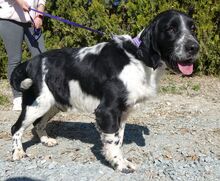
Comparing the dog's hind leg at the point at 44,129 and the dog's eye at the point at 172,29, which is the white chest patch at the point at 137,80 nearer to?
the dog's eye at the point at 172,29

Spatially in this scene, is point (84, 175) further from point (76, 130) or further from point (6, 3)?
point (6, 3)

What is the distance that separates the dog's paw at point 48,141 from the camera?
573 centimetres

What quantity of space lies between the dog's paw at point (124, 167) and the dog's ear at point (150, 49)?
1.03m

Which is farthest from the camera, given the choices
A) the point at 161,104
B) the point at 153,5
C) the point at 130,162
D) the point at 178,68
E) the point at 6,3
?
the point at 153,5

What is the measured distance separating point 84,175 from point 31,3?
8.36 ft

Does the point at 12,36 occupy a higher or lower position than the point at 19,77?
higher

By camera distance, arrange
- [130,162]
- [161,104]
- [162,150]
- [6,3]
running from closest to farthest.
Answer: [130,162] → [162,150] → [6,3] → [161,104]

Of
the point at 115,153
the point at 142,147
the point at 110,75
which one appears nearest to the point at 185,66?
the point at 110,75

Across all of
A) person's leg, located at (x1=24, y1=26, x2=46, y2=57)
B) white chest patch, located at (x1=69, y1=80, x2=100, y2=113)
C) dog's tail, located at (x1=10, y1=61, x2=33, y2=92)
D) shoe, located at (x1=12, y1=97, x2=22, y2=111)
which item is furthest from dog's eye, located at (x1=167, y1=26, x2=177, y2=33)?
shoe, located at (x1=12, y1=97, x2=22, y2=111)

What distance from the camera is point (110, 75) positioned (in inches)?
189

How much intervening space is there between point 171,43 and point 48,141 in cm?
207

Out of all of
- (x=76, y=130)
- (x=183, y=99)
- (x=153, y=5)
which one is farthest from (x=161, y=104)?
(x=153, y=5)

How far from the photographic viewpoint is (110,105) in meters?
4.79

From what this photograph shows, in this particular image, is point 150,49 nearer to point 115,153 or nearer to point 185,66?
point 185,66
